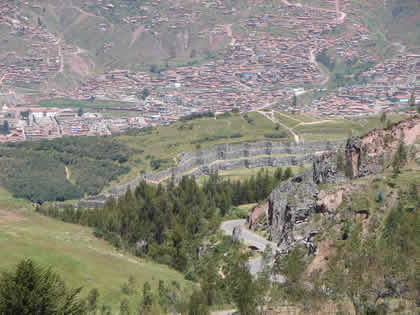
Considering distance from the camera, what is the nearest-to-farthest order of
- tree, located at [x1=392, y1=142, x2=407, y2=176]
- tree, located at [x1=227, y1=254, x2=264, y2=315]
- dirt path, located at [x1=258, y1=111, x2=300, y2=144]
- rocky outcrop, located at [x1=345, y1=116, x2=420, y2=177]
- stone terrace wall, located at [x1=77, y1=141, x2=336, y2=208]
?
tree, located at [x1=227, y1=254, x2=264, y2=315] → tree, located at [x1=392, y1=142, x2=407, y2=176] → rocky outcrop, located at [x1=345, y1=116, x2=420, y2=177] → stone terrace wall, located at [x1=77, y1=141, x2=336, y2=208] → dirt path, located at [x1=258, y1=111, x2=300, y2=144]

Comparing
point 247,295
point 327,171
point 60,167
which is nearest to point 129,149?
point 60,167

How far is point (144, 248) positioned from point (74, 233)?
35.1 ft

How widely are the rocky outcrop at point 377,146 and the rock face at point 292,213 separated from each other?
4.75 m

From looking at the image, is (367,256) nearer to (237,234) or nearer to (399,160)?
(399,160)

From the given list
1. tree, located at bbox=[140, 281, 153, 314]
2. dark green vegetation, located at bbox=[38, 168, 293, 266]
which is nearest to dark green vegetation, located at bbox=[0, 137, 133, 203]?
dark green vegetation, located at bbox=[38, 168, 293, 266]

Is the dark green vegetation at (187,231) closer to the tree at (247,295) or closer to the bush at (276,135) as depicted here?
the tree at (247,295)

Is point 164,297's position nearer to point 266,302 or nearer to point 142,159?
point 266,302

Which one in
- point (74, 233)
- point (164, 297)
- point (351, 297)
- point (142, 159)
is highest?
point (351, 297)

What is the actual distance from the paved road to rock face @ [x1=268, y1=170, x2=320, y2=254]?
3.24ft

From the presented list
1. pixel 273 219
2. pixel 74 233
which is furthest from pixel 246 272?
pixel 74 233

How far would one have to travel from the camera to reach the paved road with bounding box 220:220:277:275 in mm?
44487

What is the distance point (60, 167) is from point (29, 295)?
119342 millimetres

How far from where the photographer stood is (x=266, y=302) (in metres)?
32.3

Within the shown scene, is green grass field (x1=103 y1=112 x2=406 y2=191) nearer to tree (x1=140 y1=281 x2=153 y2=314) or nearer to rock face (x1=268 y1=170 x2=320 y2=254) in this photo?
rock face (x1=268 y1=170 x2=320 y2=254)
